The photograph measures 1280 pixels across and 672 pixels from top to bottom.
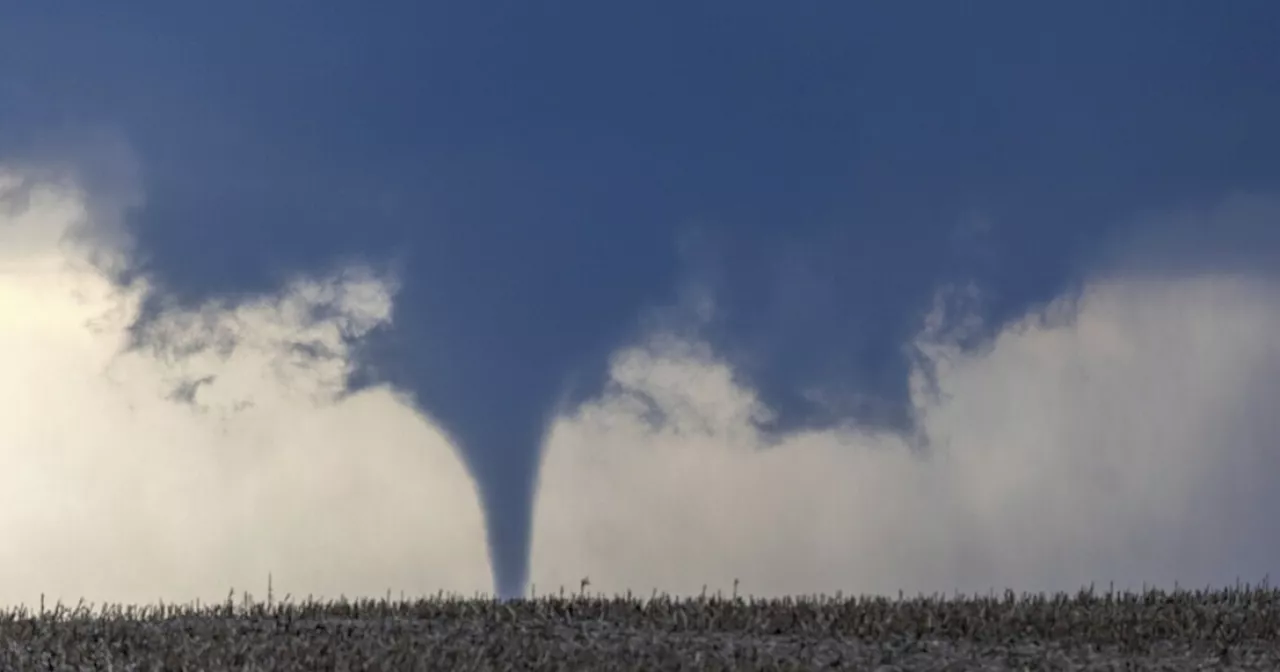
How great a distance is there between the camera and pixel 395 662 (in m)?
13.1

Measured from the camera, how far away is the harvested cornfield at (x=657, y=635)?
13445 mm

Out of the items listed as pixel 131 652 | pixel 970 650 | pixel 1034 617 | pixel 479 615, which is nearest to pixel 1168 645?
pixel 1034 617

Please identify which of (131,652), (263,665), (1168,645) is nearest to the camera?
(263,665)

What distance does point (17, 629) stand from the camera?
1581cm

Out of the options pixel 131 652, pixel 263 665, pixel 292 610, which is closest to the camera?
pixel 263 665

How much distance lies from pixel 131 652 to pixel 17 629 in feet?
8.14

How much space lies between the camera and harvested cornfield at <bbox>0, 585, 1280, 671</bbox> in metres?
13.4

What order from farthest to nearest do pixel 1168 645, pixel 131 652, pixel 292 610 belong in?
pixel 292 610
pixel 1168 645
pixel 131 652

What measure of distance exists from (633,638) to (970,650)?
9.80 feet

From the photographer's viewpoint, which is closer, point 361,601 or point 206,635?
point 206,635

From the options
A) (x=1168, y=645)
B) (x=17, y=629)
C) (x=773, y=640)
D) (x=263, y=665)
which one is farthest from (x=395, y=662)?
(x=1168, y=645)

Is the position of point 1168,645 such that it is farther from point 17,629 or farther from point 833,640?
point 17,629

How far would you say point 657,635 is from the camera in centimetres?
1451

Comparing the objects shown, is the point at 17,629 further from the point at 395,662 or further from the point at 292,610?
the point at 395,662
